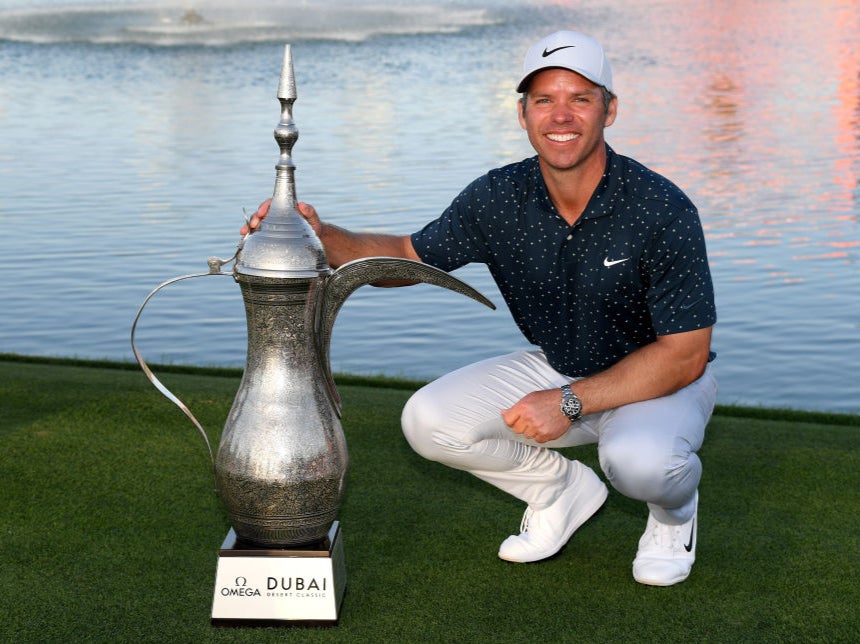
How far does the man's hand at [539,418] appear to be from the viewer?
305 cm

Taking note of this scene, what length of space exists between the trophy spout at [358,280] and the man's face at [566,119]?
47cm

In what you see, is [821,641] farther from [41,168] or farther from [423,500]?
[41,168]

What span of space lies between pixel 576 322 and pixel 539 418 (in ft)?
1.14

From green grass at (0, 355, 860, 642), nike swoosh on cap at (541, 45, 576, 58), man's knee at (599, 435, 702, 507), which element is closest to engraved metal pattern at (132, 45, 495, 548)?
green grass at (0, 355, 860, 642)

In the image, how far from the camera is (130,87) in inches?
848

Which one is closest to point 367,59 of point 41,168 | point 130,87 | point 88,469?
point 130,87

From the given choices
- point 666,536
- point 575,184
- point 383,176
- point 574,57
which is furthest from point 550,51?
point 383,176

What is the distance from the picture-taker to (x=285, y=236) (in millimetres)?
2785

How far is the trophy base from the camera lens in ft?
9.39

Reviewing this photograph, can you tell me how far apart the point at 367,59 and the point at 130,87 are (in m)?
6.13

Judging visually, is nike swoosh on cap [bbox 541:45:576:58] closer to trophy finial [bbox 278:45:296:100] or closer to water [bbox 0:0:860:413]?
trophy finial [bbox 278:45:296:100]

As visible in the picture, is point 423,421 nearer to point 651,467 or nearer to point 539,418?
point 539,418

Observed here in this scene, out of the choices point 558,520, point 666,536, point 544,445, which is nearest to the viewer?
point 666,536

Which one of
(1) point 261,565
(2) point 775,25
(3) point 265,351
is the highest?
(3) point 265,351
